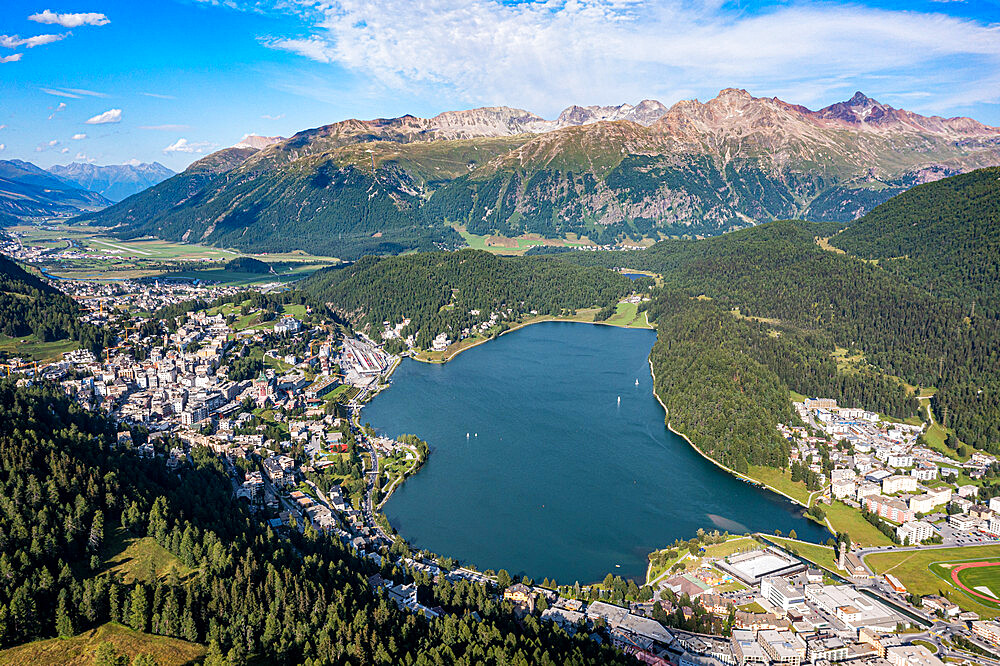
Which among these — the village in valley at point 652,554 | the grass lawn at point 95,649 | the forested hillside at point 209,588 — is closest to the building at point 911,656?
the village in valley at point 652,554

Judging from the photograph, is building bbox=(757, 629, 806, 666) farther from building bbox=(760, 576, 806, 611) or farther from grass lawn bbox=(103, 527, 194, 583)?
grass lawn bbox=(103, 527, 194, 583)

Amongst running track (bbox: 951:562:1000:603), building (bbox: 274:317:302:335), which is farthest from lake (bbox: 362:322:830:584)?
building (bbox: 274:317:302:335)

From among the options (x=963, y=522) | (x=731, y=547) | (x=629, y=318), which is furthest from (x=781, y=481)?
(x=629, y=318)

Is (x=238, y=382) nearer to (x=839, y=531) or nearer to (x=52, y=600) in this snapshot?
(x=52, y=600)

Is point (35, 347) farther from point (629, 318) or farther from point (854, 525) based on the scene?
point (629, 318)

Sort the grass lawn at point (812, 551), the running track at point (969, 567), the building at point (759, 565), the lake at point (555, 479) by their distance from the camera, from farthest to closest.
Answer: the lake at point (555, 479) → the grass lawn at point (812, 551) → the building at point (759, 565) → the running track at point (969, 567)

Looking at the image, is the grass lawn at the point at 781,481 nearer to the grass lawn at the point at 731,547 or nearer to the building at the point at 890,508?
the building at the point at 890,508
